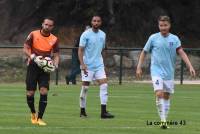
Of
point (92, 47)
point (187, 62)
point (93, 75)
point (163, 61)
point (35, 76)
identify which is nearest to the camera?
point (187, 62)

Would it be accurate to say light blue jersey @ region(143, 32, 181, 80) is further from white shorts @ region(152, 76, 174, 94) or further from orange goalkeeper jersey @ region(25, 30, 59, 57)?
orange goalkeeper jersey @ region(25, 30, 59, 57)

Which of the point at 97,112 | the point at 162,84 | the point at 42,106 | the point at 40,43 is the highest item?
the point at 40,43

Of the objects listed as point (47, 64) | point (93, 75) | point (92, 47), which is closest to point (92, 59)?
point (92, 47)

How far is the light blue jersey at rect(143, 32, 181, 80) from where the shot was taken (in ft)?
45.6

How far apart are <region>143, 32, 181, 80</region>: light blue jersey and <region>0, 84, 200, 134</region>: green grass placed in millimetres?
1047

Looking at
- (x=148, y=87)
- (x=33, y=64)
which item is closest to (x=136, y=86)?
(x=148, y=87)

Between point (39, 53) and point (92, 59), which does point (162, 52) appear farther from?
point (92, 59)

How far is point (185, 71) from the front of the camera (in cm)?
3152

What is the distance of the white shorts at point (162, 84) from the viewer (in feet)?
45.2

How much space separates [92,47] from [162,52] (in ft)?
9.00

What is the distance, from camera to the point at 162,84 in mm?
13859

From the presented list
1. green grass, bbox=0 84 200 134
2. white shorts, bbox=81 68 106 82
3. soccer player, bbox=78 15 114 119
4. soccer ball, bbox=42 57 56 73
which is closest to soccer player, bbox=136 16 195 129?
green grass, bbox=0 84 200 134

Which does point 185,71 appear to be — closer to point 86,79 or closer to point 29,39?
point 86,79

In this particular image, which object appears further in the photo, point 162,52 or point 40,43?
point 40,43
